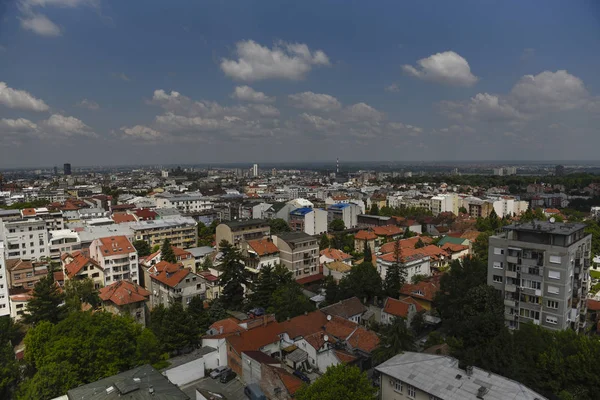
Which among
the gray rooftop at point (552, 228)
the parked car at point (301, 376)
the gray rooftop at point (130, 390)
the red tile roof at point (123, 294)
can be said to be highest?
the gray rooftop at point (552, 228)

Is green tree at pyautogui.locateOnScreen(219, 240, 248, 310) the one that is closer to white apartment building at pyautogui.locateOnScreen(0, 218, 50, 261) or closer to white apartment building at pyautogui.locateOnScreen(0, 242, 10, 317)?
white apartment building at pyautogui.locateOnScreen(0, 242, 10, 317)

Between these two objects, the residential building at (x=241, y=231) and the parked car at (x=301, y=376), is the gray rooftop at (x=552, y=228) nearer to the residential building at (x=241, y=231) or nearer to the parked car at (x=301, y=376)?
the parked car at (x=301, y=376)

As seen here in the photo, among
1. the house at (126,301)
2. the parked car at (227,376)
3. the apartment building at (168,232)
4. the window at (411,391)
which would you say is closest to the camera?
the window at (411,391)

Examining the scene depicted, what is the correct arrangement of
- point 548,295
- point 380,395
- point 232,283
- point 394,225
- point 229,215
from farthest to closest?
1. point 229,215
2. point 394,225
3. point 232,283
4. point 548,295
5. point 380,395

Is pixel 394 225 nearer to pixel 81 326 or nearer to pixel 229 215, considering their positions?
pixel 229 215

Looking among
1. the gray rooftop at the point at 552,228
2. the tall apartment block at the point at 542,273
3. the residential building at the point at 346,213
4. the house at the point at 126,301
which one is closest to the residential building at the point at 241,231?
the house at the point at 126,301

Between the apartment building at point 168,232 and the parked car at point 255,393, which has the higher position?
the apartment building at point 168,232

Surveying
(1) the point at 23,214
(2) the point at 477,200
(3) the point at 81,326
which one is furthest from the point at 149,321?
(2) the point at 477,200
